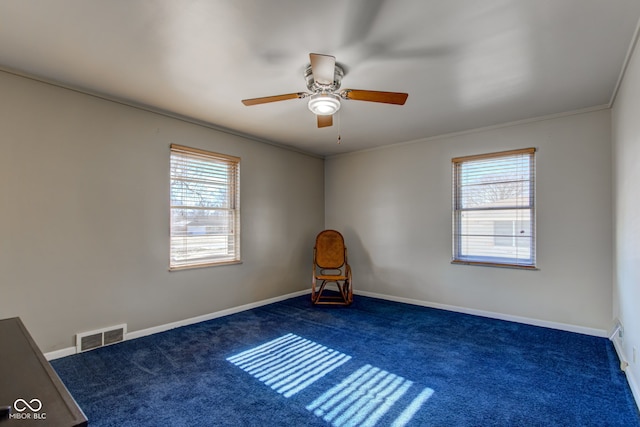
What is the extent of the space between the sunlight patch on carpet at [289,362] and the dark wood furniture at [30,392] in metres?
1.60

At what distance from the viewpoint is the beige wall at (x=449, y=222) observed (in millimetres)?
3367

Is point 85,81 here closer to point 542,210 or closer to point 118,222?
point 118,222

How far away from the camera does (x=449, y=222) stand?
4.34 metres

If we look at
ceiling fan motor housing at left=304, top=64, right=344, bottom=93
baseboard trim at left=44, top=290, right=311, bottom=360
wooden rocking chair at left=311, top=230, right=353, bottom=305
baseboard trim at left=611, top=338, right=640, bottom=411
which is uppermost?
ceiling fan motor housing at left=304, top=64, right=344, bottom=93

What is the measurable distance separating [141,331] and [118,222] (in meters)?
1.16

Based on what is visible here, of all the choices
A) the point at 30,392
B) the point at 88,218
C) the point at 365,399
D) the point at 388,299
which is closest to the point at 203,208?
the point at 88,218

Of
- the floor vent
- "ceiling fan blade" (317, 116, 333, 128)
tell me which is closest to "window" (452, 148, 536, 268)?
"ceiling fan blade" (317, 116, 333, 128)

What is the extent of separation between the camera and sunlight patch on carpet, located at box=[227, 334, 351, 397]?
2.45 metres

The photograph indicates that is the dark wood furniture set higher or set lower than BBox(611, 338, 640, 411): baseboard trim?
higher

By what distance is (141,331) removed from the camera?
3301 mm

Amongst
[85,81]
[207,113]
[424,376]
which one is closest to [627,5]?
[424,376]

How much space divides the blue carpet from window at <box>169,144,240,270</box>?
2.89ft

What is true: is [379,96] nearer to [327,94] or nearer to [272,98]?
[327,94]

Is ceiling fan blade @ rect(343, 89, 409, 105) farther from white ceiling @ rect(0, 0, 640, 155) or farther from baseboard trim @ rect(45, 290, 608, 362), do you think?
baseboard trim @ rect(45, 290, 608, 362)
